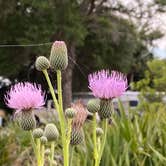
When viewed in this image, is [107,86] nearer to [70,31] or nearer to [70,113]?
[70,113]

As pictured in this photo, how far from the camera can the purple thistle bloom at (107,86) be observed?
135 centimetres

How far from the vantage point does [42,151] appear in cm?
138

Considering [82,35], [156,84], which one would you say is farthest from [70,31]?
[156,84]

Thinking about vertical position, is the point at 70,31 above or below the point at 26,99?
above

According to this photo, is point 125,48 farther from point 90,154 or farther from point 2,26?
point 90,154

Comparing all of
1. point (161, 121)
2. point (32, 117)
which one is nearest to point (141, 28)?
point (161, 121)

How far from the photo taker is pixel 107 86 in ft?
4.44

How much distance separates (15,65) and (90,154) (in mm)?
17535

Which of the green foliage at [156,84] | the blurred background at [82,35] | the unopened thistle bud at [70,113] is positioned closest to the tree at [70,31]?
the blurred background at [82,35]

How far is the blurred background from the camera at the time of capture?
19.4 metres

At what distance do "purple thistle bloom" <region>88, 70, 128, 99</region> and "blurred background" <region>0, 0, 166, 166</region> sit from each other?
47.4ft

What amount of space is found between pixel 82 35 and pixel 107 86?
1887cm

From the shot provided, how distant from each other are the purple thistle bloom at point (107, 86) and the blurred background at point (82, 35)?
14445mm

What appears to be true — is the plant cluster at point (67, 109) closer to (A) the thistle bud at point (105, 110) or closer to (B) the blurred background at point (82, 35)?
(A) the thistle bud at point (105, 110)
